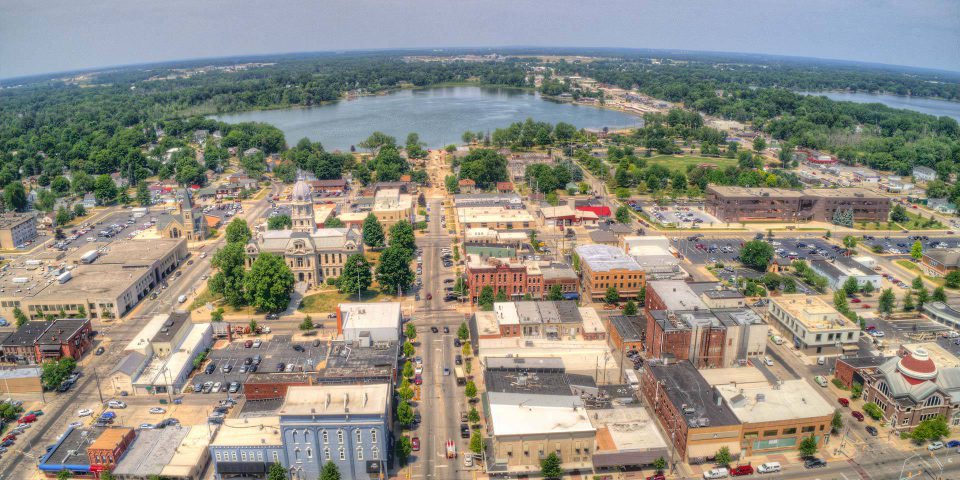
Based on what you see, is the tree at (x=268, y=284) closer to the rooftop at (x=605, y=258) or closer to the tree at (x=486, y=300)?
the tree at (x=486, y=300)

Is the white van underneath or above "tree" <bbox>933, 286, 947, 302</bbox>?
underneath

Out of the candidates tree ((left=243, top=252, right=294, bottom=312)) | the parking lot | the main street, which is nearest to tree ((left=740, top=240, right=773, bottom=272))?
the parking lot

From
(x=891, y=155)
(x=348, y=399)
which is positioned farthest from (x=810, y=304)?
(x=891, y=155)

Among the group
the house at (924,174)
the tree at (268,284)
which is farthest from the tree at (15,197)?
the house at (924,174)

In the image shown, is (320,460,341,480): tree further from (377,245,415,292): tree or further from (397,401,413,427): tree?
(377,245,415,292): tree

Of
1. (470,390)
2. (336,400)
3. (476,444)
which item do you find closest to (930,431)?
(476,444)

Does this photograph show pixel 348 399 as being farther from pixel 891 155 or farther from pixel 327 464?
pixel 891 155
